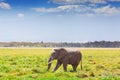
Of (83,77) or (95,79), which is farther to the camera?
(83,77)

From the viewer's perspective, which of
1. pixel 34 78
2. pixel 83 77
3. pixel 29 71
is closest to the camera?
pixel 34 78

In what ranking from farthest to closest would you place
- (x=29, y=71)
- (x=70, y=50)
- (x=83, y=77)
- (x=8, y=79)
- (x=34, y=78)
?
(x=70, y=50)
(x=29, y=71)
(x=83, y=77)
(x=34, y=78)
(x=8, y=79)

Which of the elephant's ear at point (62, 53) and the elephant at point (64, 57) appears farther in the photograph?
the elephant's ear at point (62, 53)

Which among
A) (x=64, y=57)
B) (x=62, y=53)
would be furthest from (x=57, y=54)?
(x=64, y=57)

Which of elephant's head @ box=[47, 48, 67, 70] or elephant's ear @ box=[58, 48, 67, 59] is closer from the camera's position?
elephant's head @ box=[47, 48, 67, 70]

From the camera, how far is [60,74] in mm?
25469

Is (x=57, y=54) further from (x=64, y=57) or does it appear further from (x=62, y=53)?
(x=64, y=57)

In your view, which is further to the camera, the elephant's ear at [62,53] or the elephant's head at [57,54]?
the elephant's ear at [62,53]

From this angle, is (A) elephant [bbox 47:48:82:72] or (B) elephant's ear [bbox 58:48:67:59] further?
(B) elephant's ear [bbox 58:48:67:59]

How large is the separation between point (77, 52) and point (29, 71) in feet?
18.0

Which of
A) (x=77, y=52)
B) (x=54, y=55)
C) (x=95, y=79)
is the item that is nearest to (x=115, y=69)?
(x=77, y=52)

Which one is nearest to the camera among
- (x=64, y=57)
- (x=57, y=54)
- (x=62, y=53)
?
(x=57, y=54)

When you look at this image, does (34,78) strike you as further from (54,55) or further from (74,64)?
(74,64)

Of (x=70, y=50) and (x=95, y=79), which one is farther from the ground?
(x=70, y=50)
